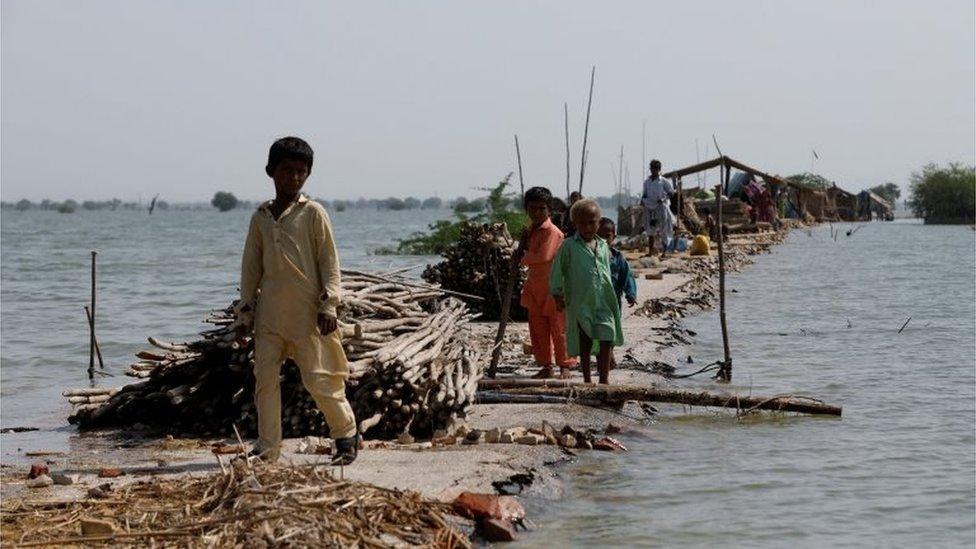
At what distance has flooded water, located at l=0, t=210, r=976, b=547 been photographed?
6.50m

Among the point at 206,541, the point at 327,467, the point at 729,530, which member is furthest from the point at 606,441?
the point at 206,541

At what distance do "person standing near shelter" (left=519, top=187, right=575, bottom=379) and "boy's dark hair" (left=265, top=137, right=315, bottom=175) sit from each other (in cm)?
348

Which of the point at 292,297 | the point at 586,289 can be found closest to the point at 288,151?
the point at 292,297

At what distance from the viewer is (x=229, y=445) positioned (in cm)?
723

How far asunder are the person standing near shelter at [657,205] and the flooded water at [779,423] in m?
1.67

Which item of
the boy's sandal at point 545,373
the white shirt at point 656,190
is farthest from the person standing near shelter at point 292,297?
the white shirt at point 656,190

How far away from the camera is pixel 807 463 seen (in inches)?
310

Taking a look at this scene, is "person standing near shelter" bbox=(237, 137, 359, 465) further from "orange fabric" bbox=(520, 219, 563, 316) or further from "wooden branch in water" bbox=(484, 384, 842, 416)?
"orange fabric" bbox=(520, 219, 563, 316)

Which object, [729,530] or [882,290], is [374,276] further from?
[882,290]

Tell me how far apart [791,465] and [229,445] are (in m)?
3.44

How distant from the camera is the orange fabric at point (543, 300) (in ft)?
31.9

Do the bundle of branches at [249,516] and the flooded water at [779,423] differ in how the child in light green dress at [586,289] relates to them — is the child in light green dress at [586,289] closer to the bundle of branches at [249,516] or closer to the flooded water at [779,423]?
the flooded water at [779,423]

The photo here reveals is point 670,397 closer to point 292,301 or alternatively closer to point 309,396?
point 309,396

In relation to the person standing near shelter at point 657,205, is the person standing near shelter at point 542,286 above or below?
below
